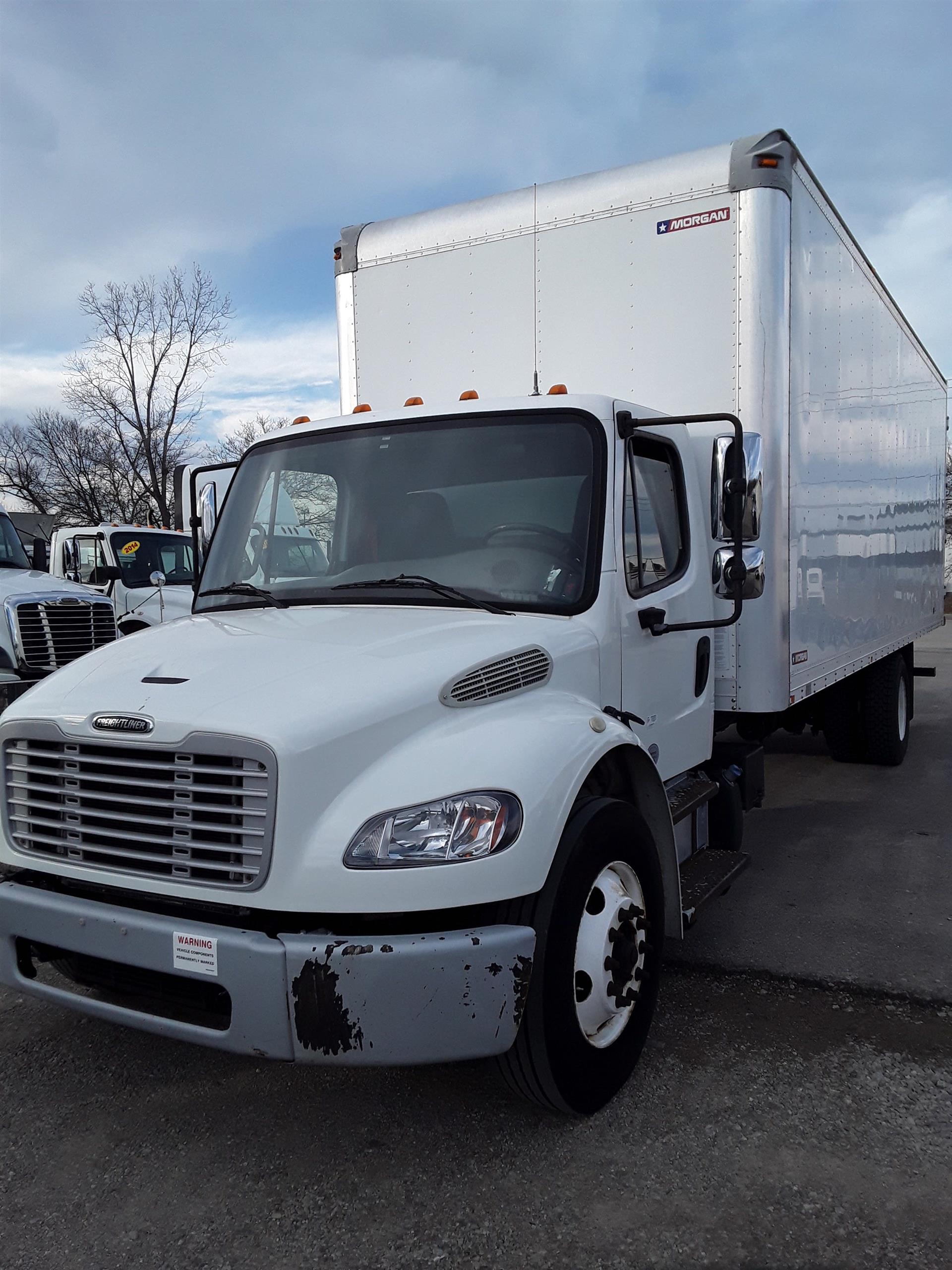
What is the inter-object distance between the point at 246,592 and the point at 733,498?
1.88m

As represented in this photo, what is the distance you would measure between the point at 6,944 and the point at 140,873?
615 millimetres

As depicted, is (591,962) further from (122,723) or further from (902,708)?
(902,708)

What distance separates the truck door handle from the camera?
148 inches

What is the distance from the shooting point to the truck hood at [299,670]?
282 cm

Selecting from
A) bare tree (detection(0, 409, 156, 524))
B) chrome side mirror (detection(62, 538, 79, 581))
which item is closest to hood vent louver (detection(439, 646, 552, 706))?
chrome side mirror (detection(62, 538, 79, 581))

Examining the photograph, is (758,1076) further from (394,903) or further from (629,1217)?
(394,903)

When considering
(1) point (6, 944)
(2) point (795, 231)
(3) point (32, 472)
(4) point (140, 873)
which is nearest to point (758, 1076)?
(4) point (140, 873)

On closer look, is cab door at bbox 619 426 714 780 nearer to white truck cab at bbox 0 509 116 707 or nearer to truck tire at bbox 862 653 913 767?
truck tire at bbox 862 653 913 767

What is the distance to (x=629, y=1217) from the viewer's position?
278 cm

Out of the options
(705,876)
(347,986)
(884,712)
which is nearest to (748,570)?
(705,876)

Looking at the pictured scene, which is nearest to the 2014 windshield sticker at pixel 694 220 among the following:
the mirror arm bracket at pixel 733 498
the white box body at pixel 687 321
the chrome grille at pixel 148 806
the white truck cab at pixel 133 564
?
the white box body at pixel 687 321

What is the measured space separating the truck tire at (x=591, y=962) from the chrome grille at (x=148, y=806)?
757 millimetres

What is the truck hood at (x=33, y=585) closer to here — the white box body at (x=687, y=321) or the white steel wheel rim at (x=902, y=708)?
the white box body at (x=687, y=321)

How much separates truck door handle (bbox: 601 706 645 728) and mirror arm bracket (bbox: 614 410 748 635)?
34cm
